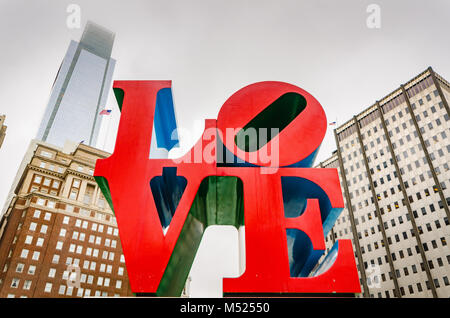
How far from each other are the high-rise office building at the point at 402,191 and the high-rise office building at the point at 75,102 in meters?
129

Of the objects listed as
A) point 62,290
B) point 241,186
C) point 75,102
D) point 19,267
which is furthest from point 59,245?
point 75,102

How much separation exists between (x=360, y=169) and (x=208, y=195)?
6873cm

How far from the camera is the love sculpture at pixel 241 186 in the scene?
8195mm

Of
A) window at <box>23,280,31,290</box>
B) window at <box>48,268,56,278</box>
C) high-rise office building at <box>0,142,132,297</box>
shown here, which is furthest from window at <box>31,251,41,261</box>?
window at <box>23,280,31,290</box>

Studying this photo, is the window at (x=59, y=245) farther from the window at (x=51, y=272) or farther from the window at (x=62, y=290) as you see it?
the window at (x=62, y=290)

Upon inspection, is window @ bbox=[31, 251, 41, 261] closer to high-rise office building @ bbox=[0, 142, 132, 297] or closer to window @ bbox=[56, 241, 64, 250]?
high-rise office building @ bbox=[0, 142, 132, 297]

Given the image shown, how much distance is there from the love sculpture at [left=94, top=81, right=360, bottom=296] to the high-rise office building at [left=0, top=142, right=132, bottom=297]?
6381 cm

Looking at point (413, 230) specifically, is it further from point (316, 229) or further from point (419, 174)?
point (316, 229)

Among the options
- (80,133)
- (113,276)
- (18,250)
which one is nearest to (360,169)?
(113,276)

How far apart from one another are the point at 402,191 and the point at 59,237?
7135 cm

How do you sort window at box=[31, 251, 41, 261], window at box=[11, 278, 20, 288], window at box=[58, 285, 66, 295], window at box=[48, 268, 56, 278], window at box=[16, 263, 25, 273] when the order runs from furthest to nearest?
window at box=[58, 285, 66, 295] < window at box=[48, 268, 56, 278] < window at box=[31, 251, 41, 261] < window at box=[16, 263, 25, 273] < window at box=[11, 278, 20, 288]

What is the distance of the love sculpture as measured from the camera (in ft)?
26.9

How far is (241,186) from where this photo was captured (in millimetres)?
10734
